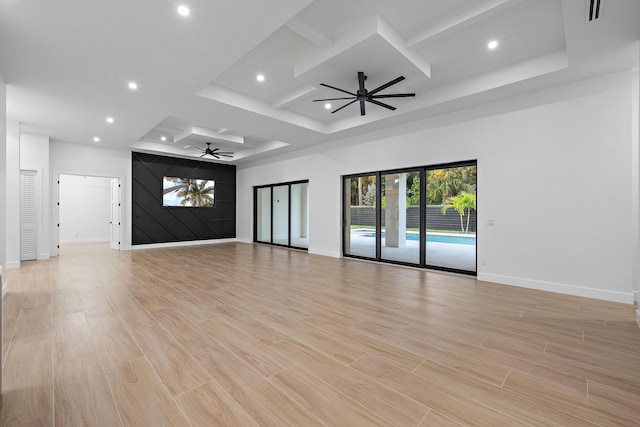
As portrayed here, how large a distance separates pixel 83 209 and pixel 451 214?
40.3ft

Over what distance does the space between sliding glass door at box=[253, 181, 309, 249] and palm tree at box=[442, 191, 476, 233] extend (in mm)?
4298

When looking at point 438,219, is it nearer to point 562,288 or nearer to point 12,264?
point 562,288

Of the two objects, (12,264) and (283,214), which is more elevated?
(283,214)

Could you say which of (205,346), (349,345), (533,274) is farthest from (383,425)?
(533,274)

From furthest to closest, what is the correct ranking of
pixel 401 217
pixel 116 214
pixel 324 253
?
pixel 116 214
pixel 324 253
pixel 401 217

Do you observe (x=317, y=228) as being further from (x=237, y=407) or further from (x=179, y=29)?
(x=237, y=407)

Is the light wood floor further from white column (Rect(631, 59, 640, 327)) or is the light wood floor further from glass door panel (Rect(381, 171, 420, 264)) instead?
glass door panel (Rect(381, 171, 420, 264))

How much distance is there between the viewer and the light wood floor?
5.64 feet

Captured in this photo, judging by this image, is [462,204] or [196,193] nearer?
[462,204]

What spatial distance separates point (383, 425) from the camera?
1606mm

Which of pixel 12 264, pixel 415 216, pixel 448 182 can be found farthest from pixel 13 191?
pixel 448 182

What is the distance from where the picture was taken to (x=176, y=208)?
9.73 meters

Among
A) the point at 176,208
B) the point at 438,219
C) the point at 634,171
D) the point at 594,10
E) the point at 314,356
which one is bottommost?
the point at 314,356

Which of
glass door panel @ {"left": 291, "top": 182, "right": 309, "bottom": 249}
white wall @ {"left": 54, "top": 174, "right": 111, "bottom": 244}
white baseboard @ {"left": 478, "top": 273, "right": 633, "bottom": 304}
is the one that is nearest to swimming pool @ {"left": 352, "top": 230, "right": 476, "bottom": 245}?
white baseboard @ {"left": 478, "top": 273, "right": 633, "bottom": 304}
